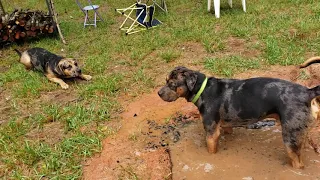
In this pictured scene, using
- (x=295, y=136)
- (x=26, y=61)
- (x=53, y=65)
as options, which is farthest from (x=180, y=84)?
(x=26, y=61)

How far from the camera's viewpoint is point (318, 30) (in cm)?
770

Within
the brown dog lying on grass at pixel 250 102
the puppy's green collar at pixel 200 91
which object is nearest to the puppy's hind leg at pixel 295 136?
A: the brown dog lying on grass at pixel 250 102

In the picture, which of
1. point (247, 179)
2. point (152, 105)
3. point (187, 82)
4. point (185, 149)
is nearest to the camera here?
point (247, 179)

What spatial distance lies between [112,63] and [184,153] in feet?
13.5

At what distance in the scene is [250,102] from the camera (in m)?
3.75

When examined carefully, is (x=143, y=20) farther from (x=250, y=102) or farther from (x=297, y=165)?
(x=297, y=165)

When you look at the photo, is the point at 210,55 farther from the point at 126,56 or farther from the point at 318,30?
the point at 318,30

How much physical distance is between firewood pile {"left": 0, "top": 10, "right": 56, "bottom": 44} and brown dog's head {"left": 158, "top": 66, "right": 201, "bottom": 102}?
22.7 feet

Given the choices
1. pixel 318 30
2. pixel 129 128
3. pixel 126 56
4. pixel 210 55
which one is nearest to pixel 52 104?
pixel 129 128

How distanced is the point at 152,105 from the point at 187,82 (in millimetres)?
1743

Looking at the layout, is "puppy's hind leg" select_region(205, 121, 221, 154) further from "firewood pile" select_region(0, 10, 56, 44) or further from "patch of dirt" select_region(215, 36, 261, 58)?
"firewood pile" select_region(0, 10, 56, 44)

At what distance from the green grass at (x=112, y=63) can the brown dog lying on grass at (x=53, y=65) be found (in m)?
0.20

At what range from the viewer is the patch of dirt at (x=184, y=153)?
377 centimetres

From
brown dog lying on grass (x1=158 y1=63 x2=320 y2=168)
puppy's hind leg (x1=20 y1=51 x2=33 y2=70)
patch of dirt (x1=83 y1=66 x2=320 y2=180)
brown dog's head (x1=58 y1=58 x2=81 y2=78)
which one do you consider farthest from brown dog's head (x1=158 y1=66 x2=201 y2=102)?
puppy's hind leg (x1=20 y1=51 x2=33 y2=70)
